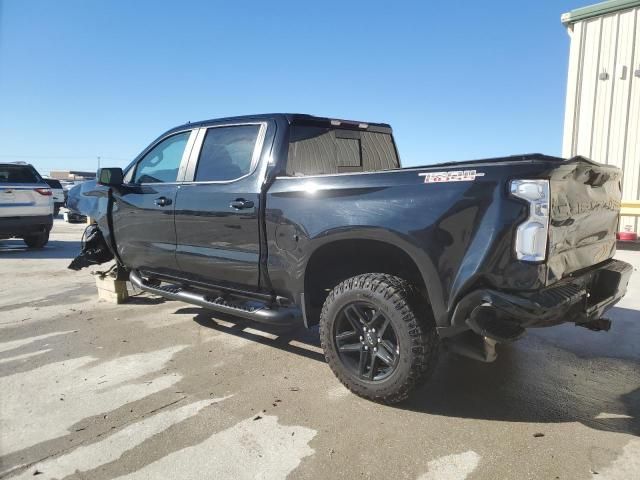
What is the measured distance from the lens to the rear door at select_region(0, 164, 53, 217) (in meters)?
9.67

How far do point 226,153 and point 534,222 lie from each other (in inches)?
104

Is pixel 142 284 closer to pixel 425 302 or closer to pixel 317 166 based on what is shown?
pixel 317 166

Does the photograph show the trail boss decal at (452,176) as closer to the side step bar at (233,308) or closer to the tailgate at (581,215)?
the tailgate at (581,215)

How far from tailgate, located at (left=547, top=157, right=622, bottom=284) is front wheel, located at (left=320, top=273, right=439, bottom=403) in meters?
0.80

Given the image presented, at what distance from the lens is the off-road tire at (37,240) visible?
10.8m

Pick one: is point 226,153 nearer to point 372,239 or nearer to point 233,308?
point 233,308

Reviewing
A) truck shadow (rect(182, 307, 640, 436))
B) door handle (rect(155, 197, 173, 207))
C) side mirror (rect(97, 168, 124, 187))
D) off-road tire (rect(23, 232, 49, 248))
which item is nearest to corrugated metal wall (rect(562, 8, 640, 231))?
truck shadow (rect(182, 307, 640, 436))

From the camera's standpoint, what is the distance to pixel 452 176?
106 inches

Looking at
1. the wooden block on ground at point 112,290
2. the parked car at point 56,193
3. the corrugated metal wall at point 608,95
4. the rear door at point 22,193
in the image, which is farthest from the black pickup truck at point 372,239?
the parked car at point 56,193

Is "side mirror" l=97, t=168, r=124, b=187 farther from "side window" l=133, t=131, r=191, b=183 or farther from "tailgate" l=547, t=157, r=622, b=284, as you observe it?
"tailgate" l=547, t=157, r=622, b=284

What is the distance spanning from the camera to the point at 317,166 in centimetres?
Result: 404

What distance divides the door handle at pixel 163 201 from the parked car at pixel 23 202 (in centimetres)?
698

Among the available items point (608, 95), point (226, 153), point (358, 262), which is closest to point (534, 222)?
point (358, 262)

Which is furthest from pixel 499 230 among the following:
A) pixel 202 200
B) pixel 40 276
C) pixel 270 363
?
pixel 40 276
